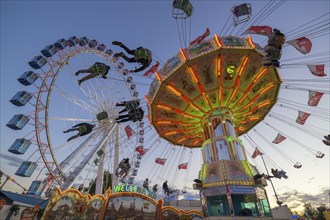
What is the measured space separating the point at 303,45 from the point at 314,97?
5526 millimetres

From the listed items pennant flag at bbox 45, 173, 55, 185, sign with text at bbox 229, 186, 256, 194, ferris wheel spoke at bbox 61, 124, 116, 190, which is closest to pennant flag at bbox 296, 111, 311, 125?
sign with text at bbox 229, 186, 256, 194

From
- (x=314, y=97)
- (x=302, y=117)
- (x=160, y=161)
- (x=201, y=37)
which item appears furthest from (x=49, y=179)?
(x=314, y=97)

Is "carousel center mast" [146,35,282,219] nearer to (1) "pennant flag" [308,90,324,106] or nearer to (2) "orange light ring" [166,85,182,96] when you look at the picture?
(2) "orange light ring" [166,85,182,96]

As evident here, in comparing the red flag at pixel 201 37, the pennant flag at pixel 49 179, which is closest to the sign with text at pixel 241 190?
the red flag at pixel 201 37

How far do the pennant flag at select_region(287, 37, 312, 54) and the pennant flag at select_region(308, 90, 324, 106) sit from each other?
5.26 m

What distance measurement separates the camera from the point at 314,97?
15.0 meters

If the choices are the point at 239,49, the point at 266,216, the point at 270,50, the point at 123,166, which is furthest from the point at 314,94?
the point at 123,166

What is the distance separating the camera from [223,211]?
605 inches

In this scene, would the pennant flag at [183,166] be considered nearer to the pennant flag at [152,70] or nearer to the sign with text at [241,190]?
the sign with text at [241,190]

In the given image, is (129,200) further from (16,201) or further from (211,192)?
(16,201)

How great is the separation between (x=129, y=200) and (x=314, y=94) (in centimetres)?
1744

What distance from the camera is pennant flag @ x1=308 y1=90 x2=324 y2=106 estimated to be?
14.8 meters

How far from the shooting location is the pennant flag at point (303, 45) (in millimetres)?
11555

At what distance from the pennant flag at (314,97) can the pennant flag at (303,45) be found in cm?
526
